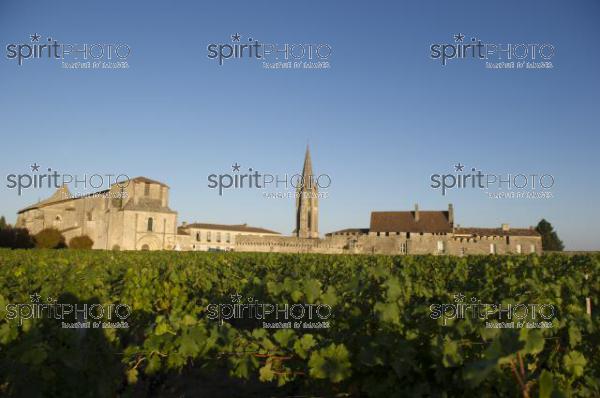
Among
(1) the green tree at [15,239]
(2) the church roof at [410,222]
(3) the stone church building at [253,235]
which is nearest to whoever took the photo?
(1) the green tree at [15,239]

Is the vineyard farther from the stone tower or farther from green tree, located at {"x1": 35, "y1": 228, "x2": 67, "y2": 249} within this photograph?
the stone tower

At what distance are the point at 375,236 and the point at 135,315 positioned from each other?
48.1 metres

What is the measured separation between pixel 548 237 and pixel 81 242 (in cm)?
6732

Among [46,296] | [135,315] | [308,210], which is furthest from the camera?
[308,210]

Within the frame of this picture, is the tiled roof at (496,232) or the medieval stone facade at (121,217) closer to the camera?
the medieval stone facade at (121,217)

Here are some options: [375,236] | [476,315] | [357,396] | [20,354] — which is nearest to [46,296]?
[20,354]

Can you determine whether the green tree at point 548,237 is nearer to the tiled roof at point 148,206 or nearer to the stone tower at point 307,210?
the stone tower at point 307,210

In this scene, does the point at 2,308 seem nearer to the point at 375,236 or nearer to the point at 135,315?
the point at 135,315

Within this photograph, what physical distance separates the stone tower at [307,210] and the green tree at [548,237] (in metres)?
34.9

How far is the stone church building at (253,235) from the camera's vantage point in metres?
48.7

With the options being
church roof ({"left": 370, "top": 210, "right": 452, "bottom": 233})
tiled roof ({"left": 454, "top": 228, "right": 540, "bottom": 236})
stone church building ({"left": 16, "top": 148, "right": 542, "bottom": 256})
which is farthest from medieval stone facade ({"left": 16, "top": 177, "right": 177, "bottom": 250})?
tiled roof ({"left": 454, "top": 228, "right": 540, "bottom": 236})

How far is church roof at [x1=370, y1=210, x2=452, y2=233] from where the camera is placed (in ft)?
173

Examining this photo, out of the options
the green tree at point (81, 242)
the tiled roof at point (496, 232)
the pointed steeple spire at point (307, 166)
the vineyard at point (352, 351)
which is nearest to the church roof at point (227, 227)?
the pointed steeple spire at point (307, 166)

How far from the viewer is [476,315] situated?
3.67 m
